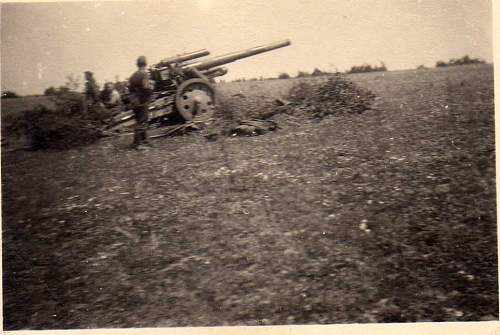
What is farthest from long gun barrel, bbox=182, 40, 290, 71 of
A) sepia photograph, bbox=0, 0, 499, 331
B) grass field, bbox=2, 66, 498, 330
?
grass field, bbox=2, 66, 498, 330

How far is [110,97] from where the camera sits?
4.96 metres

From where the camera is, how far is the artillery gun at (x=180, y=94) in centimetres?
524

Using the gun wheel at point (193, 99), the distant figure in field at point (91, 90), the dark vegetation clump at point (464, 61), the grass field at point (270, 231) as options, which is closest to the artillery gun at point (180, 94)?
the gun wheel at point (193, 99)

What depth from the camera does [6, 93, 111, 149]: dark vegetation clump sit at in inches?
187

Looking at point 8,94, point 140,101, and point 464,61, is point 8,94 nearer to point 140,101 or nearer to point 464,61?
point 140,101

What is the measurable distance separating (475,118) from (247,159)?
2563 millimetres

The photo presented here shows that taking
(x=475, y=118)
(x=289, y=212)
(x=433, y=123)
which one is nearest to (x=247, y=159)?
(x=289, y=212)

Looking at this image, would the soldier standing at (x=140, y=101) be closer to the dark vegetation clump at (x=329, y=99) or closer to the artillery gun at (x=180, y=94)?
the artillery gun at (x=180, y=94)

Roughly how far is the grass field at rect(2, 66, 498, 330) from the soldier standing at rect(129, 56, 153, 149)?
1.92 ft

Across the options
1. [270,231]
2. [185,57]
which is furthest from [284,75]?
[270,231]

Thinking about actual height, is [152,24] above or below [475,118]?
above

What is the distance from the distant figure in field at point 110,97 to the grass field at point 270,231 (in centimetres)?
83

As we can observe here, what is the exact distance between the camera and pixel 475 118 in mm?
4137

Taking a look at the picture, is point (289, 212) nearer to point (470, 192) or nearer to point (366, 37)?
point (470, 192)
